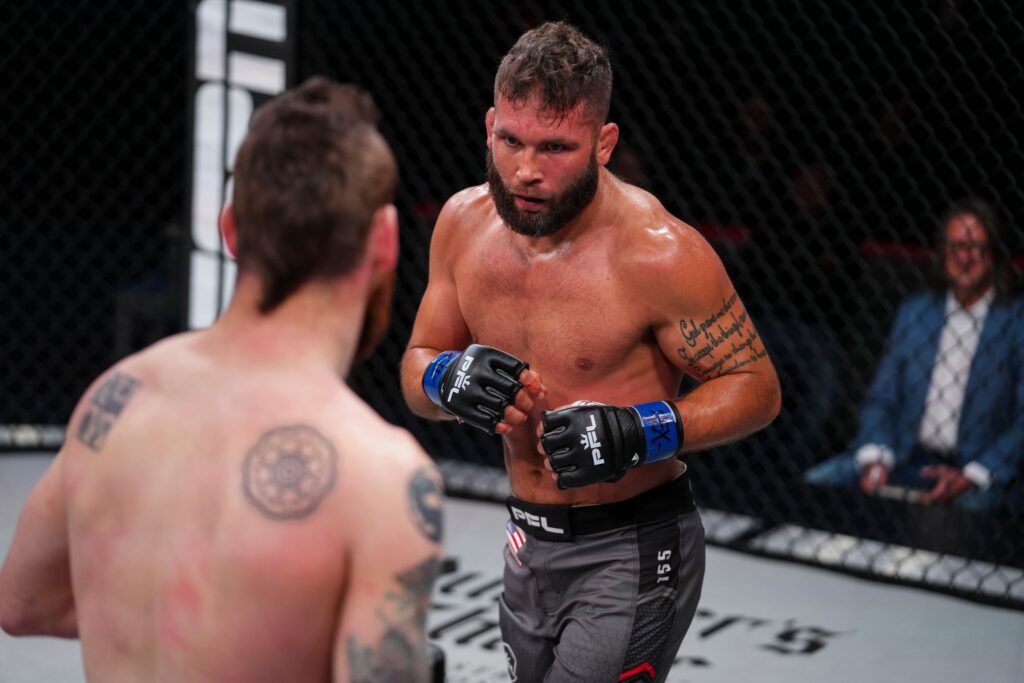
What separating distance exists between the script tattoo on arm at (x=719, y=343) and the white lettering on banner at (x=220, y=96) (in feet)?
7.31

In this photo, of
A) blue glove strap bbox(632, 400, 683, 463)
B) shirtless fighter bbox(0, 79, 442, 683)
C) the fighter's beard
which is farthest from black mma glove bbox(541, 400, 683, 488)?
shirtless fighter bbox(0, 79, 442, 683)

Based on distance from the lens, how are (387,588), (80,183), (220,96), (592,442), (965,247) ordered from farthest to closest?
(80,183) → (220,96) → (965,247) → (592,442) → (387,588)

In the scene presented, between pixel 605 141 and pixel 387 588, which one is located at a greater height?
pixel 605 141

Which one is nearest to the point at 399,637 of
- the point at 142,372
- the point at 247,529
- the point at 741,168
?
the point at 247,529

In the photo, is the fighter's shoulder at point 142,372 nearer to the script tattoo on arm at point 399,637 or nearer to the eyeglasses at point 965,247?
the script tattoo on arm at point 399,637

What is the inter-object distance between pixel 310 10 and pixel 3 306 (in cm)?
193

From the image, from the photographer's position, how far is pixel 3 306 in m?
5.12

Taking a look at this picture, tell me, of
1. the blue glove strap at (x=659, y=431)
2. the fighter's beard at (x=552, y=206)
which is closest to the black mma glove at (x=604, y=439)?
the blue glove strap at (x=659, y=431)

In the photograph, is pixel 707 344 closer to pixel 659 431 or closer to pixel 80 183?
pixel 659 431

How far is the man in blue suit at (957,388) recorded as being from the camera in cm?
349

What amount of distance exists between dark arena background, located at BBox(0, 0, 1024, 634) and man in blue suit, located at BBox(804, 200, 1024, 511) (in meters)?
0.06

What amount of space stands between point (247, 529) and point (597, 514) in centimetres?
100

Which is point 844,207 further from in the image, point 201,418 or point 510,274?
point 201,418

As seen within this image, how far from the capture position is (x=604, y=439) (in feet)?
6.34
